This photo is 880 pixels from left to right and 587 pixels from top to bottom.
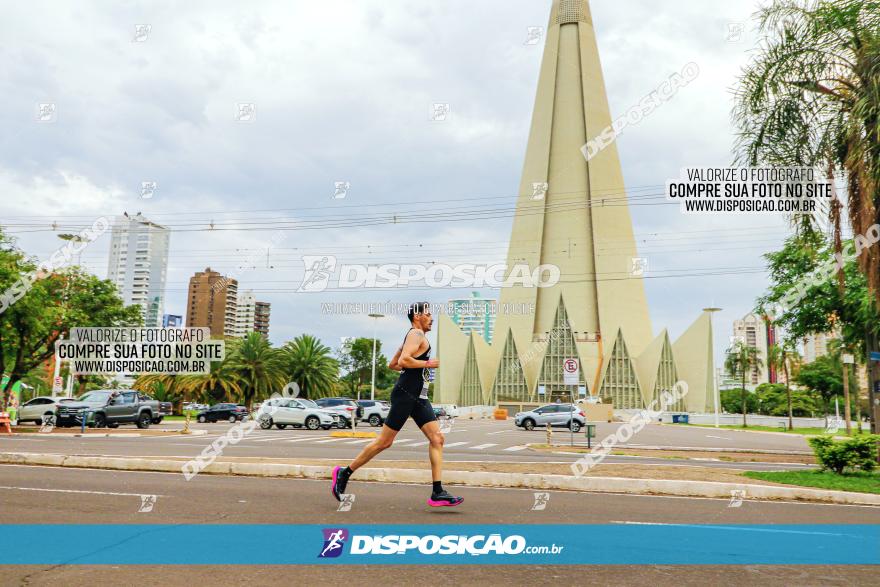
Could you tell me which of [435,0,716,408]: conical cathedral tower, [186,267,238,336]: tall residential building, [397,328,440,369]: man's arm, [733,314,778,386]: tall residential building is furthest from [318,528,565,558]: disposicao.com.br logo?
[186,267,238,336]: tall residential building

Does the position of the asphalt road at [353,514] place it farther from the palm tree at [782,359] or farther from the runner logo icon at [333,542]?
the palm tree at [782,359]

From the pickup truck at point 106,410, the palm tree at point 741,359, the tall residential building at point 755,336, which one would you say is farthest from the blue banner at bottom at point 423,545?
the palm tree at point 741,359

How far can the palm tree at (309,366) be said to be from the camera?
59.3 meters

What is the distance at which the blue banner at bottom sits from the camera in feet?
15.8

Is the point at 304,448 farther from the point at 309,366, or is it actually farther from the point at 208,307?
the point at 208,307

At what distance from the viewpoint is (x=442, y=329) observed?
95.2 m

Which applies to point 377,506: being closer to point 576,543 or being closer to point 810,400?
point 576,543

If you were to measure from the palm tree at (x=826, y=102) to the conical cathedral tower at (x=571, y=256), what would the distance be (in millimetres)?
70431

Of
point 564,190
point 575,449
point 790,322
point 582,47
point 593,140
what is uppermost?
point 582,47

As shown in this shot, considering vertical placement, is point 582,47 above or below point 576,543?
above

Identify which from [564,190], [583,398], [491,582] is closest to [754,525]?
[491,582]

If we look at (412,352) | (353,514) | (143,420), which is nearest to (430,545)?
(353,514)

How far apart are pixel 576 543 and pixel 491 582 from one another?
Result: 4.66 ft

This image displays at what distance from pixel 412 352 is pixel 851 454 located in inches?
355
